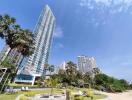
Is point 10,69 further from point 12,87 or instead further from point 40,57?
point 40,57

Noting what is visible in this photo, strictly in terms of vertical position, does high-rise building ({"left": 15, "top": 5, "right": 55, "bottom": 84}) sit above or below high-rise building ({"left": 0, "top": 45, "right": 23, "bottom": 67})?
above

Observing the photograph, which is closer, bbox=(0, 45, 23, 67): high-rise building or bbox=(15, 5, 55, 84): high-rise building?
bbox=(0, 45, 23, 67): high-rise building

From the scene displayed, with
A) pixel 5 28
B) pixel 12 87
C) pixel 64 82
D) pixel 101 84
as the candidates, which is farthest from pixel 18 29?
pixel 101 84

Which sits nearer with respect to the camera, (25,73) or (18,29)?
(18,29)

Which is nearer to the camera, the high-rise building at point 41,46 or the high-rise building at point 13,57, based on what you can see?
the high-rise building at point 13,57

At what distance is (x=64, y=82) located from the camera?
99.5 m

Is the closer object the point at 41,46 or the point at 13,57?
the point at 13,57

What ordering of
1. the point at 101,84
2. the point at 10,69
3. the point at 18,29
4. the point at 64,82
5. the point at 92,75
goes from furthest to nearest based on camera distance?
the point at 92,75 < the point at 101,84 < the point at 64,82 < the point at 10,69 < the point at 18,29

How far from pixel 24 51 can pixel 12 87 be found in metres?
11.7

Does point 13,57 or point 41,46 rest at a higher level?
point 41,46

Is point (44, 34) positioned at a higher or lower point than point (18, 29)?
higher

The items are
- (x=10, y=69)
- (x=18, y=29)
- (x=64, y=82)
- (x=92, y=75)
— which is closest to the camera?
(x=18, y=29)

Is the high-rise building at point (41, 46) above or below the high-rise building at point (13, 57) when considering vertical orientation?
above

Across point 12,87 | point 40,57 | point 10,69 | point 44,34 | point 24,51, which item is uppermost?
point 44,34
